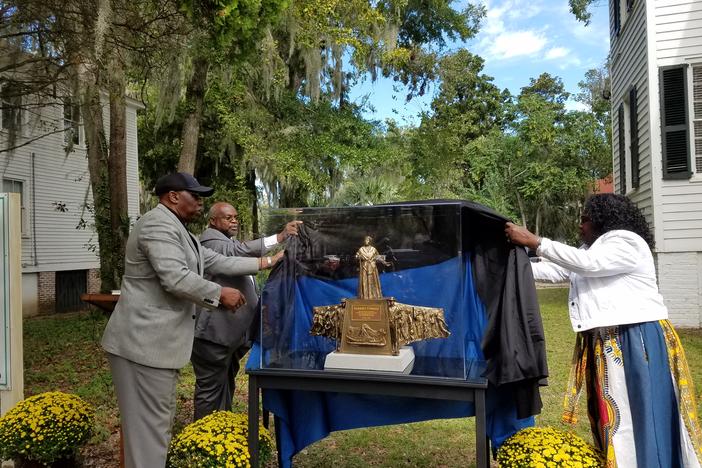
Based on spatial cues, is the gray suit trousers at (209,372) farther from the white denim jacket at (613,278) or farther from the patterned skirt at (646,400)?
the patterned skirt at (646,400)

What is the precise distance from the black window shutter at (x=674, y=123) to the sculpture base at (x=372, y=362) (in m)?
7.24

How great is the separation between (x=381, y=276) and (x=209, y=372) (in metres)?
1.55

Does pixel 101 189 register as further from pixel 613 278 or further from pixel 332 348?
pixel 613 278

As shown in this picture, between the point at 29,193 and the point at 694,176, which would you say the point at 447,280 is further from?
the point at 29,193

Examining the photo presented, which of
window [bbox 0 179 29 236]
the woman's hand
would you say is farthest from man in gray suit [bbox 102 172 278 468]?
window [bbox 0 179 29 236]

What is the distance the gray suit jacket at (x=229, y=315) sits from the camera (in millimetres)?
3844

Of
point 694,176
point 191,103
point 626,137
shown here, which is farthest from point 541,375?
point 191,103

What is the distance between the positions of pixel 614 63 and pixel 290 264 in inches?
437

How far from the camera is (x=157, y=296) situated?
2.94 meters

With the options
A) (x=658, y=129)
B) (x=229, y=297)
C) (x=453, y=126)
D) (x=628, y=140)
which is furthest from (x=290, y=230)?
(x=453, y=126)

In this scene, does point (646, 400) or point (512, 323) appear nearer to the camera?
point (646, 400)

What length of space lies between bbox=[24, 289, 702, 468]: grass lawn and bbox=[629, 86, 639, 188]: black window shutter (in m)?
2.87

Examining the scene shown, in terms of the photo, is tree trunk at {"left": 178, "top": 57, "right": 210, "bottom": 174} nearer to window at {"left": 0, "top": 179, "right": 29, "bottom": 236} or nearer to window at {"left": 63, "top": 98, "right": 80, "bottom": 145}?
window at {"left": 63, "top": 98, "right": 80, "bottom": 145}

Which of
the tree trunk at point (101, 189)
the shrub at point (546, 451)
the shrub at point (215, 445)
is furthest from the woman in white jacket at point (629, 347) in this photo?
the tree trunk at point (101, 189)
